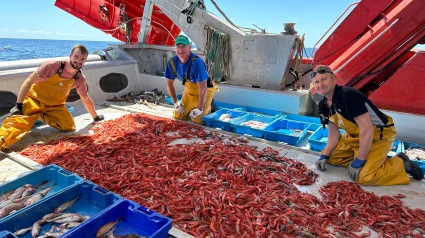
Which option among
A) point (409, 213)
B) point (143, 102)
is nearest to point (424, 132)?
point (409, 213)

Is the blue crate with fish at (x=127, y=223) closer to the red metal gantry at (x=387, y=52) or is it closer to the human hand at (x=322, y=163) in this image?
the human hand at (x=322, y=163)

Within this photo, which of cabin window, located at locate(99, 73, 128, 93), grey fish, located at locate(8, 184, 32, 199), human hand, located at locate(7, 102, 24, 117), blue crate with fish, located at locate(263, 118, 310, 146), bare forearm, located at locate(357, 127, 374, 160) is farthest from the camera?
cabin window, located at locate(99, 73, 128, 93)

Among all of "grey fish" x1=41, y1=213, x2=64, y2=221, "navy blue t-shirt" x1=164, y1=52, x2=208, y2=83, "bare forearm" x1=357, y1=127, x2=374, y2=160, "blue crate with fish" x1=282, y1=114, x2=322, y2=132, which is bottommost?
"grey fish" x1=41, y1=213, x2=64, y2=221

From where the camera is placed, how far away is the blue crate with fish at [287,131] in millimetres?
5061

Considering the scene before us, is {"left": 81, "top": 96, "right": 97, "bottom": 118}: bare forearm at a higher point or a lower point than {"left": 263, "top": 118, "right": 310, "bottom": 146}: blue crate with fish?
higher

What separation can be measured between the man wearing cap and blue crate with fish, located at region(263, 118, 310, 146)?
1493 millimetres

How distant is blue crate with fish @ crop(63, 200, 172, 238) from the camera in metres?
2.62

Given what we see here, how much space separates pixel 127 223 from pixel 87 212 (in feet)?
1.71

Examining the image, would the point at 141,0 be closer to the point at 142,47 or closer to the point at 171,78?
the point at 142,47

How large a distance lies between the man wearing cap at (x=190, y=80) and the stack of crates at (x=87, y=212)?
3056 mm

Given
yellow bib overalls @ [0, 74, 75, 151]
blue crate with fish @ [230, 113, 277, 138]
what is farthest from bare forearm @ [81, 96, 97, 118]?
blue crate with fish @ [230, 113, 277, 138]

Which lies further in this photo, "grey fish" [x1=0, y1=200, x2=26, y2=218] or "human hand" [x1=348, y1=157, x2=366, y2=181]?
"human hand" [x1=348, y1=157, x2=366, y2=181]

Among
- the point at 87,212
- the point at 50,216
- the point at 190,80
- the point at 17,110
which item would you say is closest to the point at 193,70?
the point at 190,80

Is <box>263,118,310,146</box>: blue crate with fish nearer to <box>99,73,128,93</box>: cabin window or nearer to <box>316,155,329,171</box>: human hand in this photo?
<box>316,155,329,171</box>: human hand
